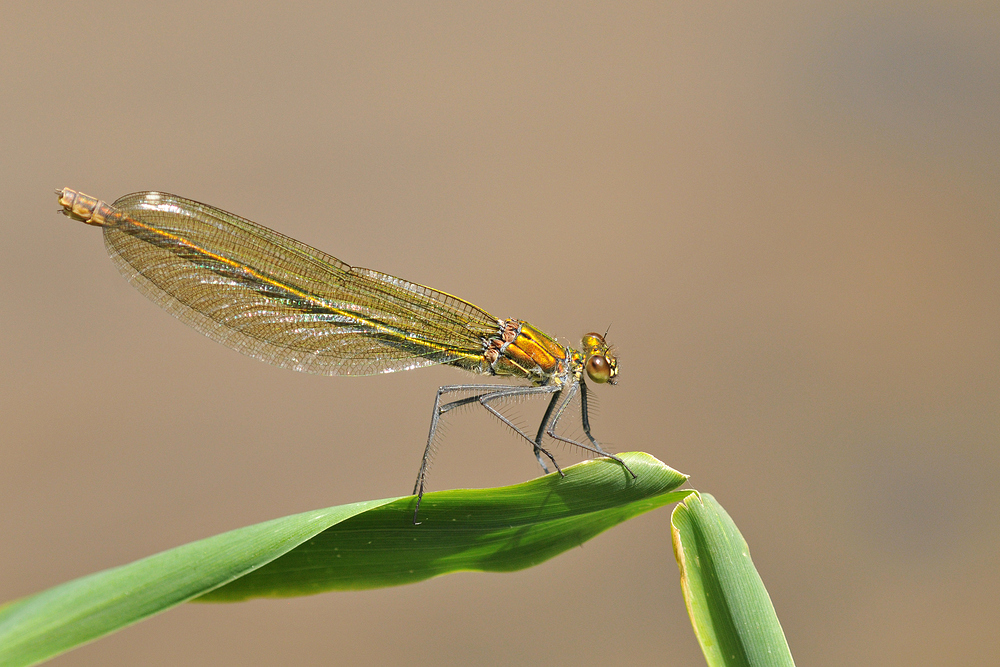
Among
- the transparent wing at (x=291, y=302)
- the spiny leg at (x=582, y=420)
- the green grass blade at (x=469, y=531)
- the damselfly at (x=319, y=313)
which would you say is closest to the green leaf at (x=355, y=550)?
the green grass blade at (x=469, y=531)

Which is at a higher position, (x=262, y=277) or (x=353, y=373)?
(x=262, y=277)

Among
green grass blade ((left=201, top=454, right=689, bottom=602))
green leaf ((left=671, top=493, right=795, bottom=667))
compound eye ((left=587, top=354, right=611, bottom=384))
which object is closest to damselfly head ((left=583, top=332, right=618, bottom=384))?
compound eye ((left=587, top=354, right=611, bottom=384))

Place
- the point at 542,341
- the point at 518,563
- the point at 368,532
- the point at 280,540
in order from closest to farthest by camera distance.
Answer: the point at 280,540 < the point at 368,532 < the point at 518,563 < the point at 542,341

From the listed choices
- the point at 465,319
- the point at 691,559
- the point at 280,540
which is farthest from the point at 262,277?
the point at 691,559

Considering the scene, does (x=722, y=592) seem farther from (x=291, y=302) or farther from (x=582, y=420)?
(x=291, y=302)

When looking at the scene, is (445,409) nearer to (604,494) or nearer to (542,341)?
(542,341)

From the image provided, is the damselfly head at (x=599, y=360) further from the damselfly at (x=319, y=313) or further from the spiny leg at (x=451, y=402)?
the spiny leg at (x=451, y=402)

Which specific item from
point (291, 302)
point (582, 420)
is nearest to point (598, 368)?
point (582, 420)

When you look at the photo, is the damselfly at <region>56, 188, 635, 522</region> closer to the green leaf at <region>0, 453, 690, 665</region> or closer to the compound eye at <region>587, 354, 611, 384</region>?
the compound eye at <region>587, 354, 611, 384</region>
